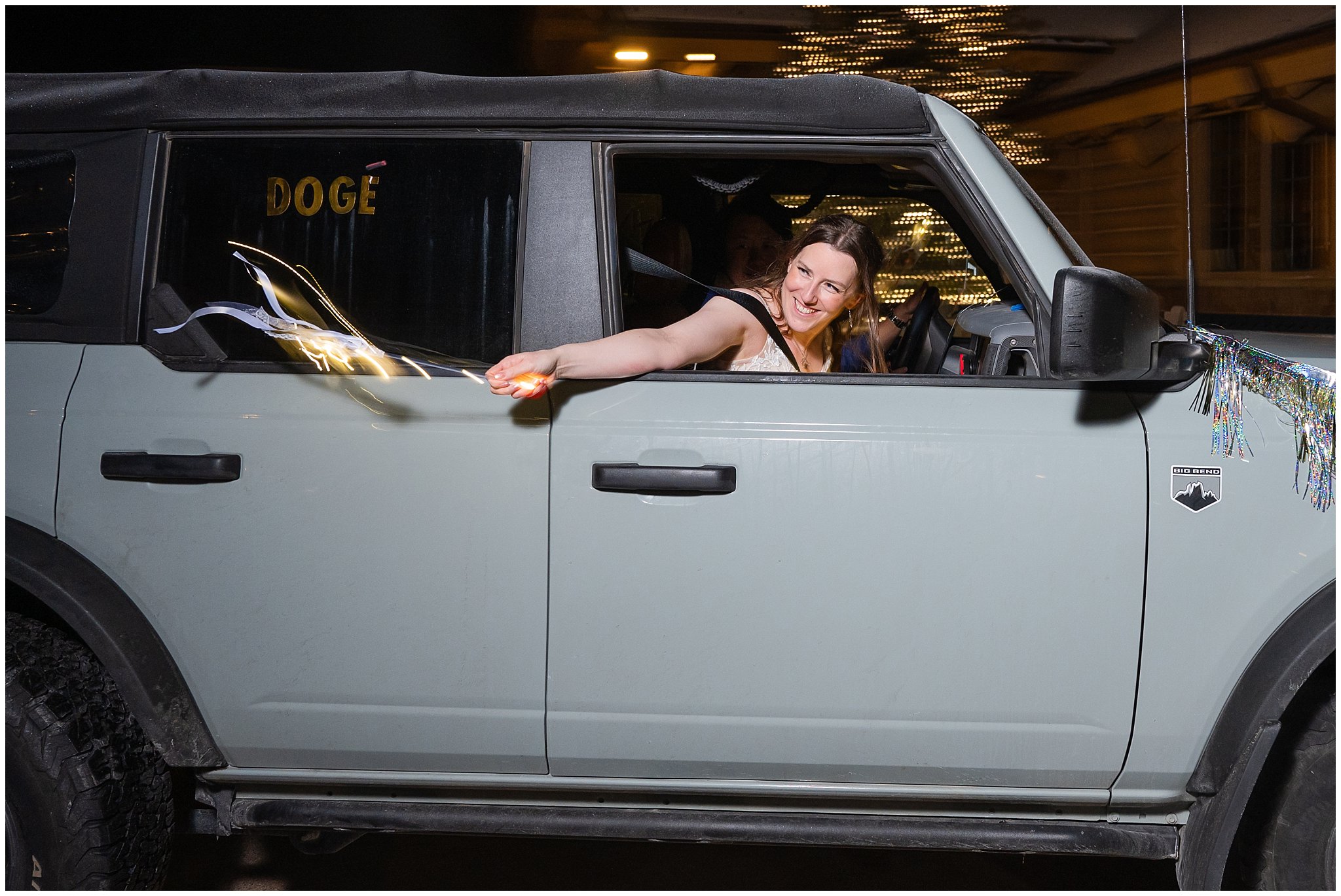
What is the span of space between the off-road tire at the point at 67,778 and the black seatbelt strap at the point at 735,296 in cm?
152

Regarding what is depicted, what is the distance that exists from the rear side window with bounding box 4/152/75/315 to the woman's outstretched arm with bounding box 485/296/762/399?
3.23 feet

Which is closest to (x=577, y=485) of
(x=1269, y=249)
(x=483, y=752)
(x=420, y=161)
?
(x=483, y=752)

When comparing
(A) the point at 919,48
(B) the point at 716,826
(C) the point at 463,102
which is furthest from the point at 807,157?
(A) the point at 919,48

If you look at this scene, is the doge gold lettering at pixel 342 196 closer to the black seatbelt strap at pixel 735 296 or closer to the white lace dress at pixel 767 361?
the black seatbelt strap at pixel 735 296

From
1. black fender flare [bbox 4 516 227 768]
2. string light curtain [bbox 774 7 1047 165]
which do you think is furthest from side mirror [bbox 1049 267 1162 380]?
string light curtain [bbox 774 7 1047 165]

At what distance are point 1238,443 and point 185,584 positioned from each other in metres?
2.16

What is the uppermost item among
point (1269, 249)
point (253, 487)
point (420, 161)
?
point (1269, 249)

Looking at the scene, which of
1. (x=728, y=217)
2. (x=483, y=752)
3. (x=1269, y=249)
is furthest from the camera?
(x=1269, y=249)

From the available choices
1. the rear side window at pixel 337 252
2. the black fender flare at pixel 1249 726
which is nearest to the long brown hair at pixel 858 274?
the rear side window at pixel 337 252

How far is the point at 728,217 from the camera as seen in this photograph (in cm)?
272

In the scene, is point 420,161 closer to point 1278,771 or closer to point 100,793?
point 100,793

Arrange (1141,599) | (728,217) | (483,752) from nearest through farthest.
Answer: (1141,599) < (483,752) < (728,217)

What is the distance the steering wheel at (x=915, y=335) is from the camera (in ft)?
8.87

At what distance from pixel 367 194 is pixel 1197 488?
180 centimetres
